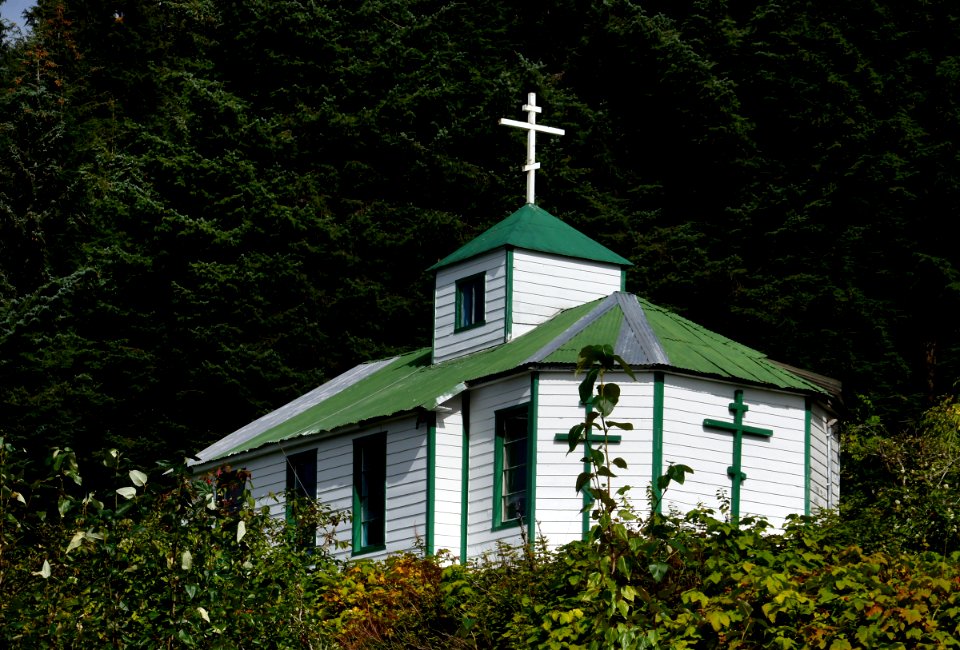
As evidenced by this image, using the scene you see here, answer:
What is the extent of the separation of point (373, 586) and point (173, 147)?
78.8 ft

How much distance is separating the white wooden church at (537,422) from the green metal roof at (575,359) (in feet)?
0.14

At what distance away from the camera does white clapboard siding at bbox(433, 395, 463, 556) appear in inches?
979

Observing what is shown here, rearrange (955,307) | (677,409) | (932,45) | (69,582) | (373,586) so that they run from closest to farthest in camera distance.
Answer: (69,582)
(373,586)
(677,409)
(955,307)
(932,45)

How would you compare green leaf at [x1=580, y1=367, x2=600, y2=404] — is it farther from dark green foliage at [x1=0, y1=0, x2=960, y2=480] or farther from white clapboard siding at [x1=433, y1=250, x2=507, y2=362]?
dark green foliage at [x1=0, y1=0, x2=960, y2=480]

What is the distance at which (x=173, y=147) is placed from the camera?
4316 centimetres

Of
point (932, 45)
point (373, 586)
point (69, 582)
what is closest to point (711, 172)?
point (932, 45)

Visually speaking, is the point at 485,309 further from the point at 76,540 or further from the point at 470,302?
the point at 76,540

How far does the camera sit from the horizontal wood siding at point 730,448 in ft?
77.8

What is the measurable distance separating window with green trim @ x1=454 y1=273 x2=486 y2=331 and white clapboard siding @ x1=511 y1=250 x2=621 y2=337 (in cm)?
91

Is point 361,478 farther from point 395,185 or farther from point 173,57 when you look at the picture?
point 173,57

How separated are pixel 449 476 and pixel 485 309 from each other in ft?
12.2

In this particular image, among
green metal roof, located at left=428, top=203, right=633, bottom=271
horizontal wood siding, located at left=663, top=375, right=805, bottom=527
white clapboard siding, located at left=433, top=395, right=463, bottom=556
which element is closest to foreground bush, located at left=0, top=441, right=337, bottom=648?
horizontal wood siding, located at left=663, top=375, right=805, bottom=527

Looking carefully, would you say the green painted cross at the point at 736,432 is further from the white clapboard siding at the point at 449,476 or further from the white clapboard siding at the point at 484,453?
the white clapboard siding at the point at 449,476

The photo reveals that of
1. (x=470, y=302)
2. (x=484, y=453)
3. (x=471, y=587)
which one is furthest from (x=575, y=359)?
(x=471, y=587)
